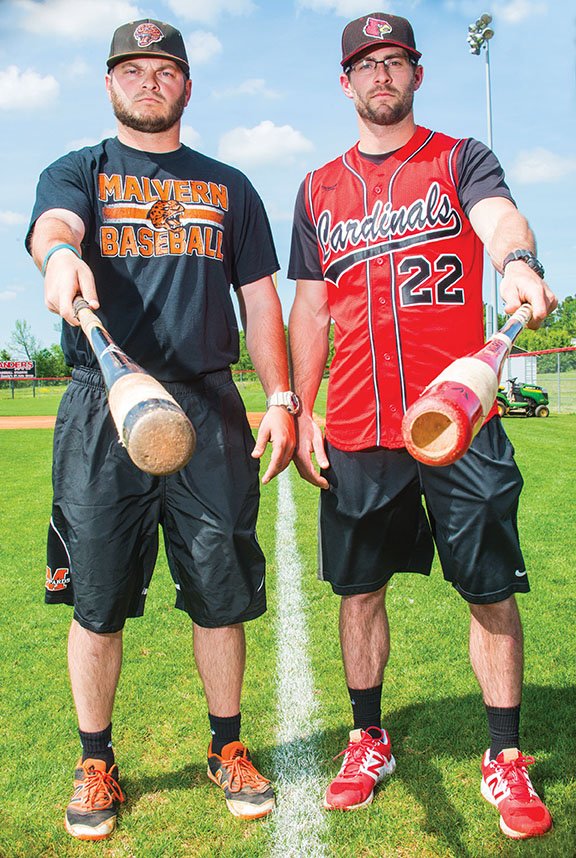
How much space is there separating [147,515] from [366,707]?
119cm

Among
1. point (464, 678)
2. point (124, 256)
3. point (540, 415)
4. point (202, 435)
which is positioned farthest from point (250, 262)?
point (540, 415)

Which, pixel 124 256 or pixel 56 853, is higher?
pixel 124 256

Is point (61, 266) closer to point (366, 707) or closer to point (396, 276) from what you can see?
point (396, 276)

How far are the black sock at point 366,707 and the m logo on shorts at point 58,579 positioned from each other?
48.0 inches

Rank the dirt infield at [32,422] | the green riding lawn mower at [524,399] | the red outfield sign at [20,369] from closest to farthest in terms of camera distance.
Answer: the green riding lawn mower at [524,399] → the dirt infield at [32,422] → the red outfield sign at [20,369]

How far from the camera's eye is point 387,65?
290 cm

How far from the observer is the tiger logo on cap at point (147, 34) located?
8.95 feet

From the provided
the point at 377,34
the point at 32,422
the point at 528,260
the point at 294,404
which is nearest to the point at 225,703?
the point at 294,404

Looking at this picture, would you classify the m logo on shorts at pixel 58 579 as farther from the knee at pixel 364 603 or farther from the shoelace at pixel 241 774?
the knee at pixel 364 603

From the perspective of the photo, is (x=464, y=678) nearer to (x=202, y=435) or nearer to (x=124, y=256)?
(x=202, y=435)

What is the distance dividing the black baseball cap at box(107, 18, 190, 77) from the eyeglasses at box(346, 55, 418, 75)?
65cm

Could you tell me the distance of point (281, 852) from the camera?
101 inches

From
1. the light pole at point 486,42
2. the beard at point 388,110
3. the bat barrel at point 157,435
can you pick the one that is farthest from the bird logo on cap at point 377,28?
the light pole at point 486,42

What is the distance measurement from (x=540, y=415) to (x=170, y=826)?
790 inches
